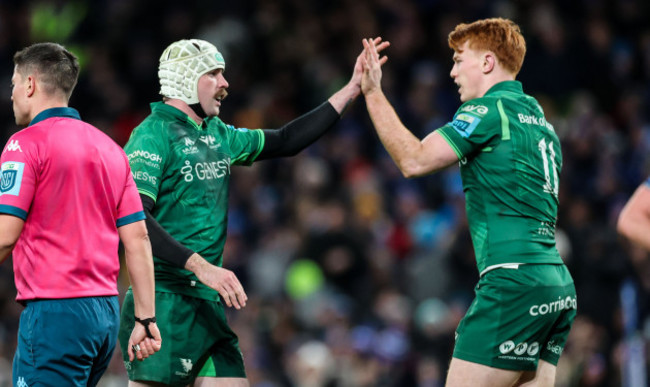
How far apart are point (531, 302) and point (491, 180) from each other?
0.67 m

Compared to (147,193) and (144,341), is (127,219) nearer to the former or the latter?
(147,193)

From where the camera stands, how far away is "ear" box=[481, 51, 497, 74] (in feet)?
18.4

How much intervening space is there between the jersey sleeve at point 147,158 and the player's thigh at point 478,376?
6.35ft

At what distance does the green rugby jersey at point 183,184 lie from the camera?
580cm

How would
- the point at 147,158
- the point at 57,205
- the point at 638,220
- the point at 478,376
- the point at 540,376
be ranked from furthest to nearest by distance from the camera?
the point at 147,158, the point at 540,376, the point at 478,376, the point at 57,205, the point at 638,220

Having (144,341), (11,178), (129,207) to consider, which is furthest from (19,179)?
(144,341)

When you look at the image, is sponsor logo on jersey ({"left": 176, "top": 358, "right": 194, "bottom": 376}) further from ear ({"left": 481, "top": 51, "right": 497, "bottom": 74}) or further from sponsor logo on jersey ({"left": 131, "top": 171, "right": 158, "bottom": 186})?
ear ({"left": 481, "top": 51, "right": 497, "bottom": 74})

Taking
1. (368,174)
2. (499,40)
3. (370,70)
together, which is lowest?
(368,174)

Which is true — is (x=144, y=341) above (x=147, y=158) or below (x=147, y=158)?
below

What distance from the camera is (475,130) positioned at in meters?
5.32

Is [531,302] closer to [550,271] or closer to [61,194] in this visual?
[550,271]

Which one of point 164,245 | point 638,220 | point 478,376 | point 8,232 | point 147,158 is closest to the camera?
point 638,220

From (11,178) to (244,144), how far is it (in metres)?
1.77

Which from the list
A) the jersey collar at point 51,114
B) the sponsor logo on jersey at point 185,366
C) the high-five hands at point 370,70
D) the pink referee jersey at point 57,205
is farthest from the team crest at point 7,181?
the high-five hands at point 370,70
